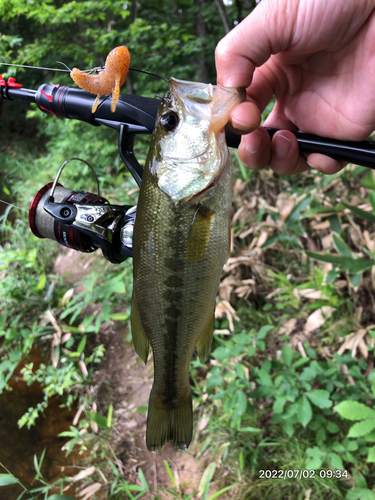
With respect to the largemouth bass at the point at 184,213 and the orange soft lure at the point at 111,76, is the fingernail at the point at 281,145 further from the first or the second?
the orange soft lure at the point at 111,76

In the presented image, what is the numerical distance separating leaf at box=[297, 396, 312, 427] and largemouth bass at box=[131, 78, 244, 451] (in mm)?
1144

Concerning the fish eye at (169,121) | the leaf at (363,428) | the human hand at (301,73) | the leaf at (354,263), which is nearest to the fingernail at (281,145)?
the human hand at (301,73)

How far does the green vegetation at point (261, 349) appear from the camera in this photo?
6.63 ft

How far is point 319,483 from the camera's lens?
80.4 inches

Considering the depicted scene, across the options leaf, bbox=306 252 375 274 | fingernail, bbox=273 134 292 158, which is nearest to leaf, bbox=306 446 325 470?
leaf, bbox=306 252 375 274

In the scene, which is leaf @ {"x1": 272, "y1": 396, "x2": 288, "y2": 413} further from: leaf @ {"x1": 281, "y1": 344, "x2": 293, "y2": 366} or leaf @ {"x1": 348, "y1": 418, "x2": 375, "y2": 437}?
leaf @ {"x1": 348, "y1": 418, "x2": 375, "y2": 437}

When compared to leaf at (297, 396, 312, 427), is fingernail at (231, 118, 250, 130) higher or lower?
higher

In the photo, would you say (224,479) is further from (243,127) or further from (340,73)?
(340,73)

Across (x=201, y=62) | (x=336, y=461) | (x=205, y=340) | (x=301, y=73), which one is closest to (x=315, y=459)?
(x=336, y=461)

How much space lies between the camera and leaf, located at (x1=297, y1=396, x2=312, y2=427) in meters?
1.87

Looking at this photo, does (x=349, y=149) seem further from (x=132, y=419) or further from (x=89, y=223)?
(x=132, y=419)

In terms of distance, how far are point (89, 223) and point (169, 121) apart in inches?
21.0

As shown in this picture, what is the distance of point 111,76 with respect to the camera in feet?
3.59

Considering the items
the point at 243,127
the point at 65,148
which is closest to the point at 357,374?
the point at 243,127
